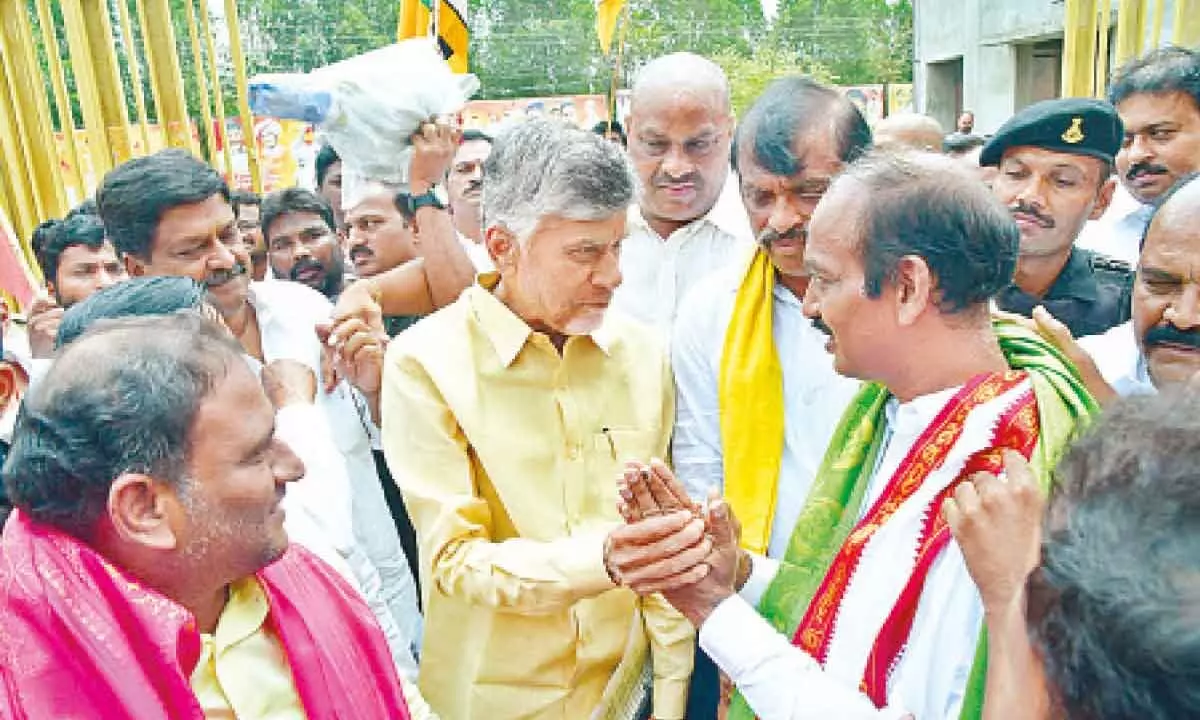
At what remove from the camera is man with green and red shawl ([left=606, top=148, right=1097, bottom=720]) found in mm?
1525

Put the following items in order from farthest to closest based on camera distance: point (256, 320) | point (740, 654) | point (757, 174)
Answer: point (256, 320), point (757, 174), point (740, 654)

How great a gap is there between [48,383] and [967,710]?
1.45 meters

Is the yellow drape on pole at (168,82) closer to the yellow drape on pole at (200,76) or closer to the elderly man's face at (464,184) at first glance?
the yellow drape on pole at (200,76)

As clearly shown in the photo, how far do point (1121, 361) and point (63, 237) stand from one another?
3.58 meters

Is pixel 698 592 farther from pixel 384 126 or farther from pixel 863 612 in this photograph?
pixel 384 126

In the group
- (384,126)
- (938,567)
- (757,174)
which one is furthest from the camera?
(384,126)

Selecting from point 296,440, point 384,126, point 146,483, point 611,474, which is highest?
point 384,126

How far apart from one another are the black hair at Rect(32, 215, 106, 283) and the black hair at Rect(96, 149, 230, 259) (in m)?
0.97

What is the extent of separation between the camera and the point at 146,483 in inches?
56.3

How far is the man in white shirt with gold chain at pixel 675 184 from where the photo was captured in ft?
9.68

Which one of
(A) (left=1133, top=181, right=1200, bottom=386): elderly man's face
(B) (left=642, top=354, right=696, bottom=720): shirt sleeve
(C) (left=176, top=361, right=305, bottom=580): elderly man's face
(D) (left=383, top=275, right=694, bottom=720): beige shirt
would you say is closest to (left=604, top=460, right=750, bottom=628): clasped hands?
(D) (left=383, top=275, right=694, bottom=720): beige shirt

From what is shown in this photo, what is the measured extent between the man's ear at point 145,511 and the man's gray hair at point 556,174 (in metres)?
0.95

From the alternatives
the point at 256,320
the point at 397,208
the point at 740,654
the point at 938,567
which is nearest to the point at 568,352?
the point at 740,654

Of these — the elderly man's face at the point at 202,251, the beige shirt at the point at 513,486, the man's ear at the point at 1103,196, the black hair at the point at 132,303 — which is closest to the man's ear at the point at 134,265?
the elderly man's face at the point at 202,251
